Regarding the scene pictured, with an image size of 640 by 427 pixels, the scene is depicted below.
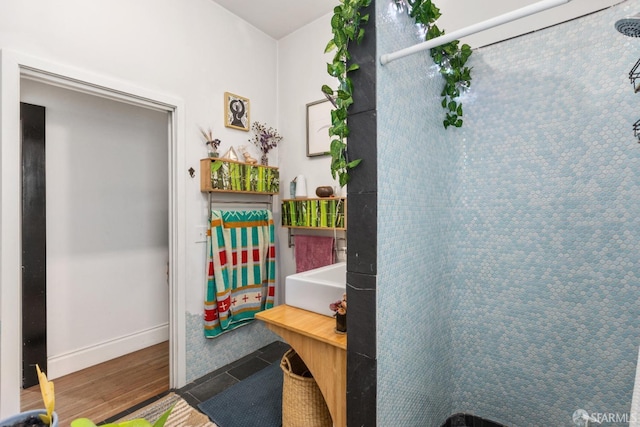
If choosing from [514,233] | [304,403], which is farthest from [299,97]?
[304,403]

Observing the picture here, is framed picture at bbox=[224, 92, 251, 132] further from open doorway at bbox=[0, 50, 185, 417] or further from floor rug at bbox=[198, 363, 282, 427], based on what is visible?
floor rug at bbox=[198, 363, 282, 427]

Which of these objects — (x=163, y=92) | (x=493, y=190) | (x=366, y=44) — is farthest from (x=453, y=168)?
(x=163, y=92)

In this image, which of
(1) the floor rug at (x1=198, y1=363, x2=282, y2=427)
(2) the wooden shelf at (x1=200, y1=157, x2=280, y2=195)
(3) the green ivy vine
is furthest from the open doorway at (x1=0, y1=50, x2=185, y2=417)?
(3) the green ivy vine

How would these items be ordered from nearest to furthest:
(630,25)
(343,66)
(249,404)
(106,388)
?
(630,25), (343,66), (249,404), (106,388)

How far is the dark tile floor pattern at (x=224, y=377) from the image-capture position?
1.98 m

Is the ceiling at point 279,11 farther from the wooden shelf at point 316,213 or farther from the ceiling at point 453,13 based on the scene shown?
the wooden shelf at point 316,213

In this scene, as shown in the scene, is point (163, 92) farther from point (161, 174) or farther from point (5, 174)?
point (161, 174)

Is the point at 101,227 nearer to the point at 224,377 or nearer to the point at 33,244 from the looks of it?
the point at 33,244

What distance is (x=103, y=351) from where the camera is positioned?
8.36ft

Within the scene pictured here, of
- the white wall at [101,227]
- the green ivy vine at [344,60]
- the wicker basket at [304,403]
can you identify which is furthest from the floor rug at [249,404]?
the green ivy vine at [344,60]

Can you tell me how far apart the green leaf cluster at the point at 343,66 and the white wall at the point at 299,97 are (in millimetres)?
1247

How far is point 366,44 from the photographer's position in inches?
42.9

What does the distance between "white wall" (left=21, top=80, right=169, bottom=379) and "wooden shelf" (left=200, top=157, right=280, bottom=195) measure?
1040 millimetres

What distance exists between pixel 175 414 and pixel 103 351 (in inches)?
47.0
